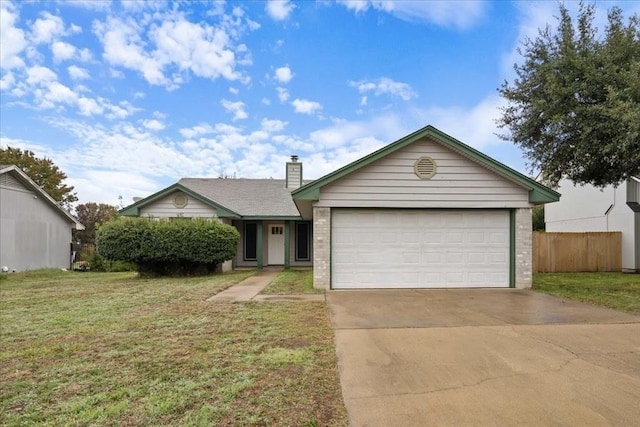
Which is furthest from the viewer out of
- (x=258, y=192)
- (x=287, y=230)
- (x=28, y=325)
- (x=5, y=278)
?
(x=258, y=192)

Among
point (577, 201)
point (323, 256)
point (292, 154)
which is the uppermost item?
point (292, 154)

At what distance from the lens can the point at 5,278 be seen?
593 inches

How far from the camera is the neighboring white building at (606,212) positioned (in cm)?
1656

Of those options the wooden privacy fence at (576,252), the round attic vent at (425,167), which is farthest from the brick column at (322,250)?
the wooden privacy fence at (576,252)

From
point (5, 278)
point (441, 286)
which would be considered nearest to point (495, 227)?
point (441, 286)

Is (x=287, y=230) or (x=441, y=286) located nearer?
(x=441, y=286)

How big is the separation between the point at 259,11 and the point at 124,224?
857 centimetres

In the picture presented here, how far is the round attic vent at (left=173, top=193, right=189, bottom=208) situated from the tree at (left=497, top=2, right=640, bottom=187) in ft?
40.7

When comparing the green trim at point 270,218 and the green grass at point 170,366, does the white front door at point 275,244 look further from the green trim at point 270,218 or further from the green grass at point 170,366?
the green grass at point 170,366

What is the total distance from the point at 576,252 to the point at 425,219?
10.3 m

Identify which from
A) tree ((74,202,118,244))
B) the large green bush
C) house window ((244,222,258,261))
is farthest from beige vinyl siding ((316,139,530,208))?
tree ((74,202,118,244))

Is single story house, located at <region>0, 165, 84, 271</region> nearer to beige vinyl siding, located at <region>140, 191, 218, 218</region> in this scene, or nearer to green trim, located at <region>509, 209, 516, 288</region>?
beige vinyl siding, located at <region>140, 191, 218, 218</region>

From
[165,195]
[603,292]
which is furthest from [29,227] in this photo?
[603,292]

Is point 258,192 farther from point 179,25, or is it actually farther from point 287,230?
point 179,25
